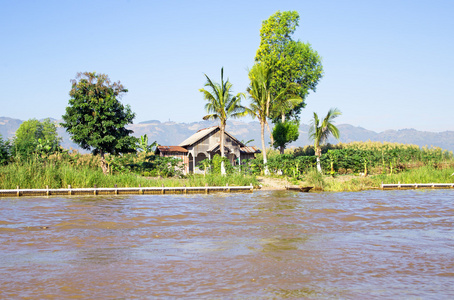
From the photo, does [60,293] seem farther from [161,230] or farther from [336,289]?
[161,230]

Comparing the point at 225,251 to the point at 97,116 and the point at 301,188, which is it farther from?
the point at 97,116

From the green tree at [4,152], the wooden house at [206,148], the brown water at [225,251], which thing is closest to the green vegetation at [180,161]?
the green tree at [4,152]

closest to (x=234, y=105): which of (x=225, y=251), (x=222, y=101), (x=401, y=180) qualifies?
(x=222, y=101)

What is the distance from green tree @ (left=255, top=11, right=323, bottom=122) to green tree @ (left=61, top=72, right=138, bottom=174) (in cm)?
1510

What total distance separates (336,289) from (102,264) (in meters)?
4.44

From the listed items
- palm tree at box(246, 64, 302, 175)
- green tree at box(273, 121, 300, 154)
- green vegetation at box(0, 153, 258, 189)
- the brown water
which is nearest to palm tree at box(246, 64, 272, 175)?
palm tree at box(246, 64, 302, 175)

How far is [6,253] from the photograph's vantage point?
29.9 ft

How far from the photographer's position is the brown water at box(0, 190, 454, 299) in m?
6.82

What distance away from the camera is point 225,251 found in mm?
9289

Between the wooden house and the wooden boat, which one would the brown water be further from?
the wooden house

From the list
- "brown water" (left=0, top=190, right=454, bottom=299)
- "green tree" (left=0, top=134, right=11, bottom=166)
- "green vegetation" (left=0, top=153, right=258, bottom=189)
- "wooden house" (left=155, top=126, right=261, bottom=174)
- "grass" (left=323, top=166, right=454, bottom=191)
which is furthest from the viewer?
"wooden house" (left=155, top=126, right=261, bottom=174)

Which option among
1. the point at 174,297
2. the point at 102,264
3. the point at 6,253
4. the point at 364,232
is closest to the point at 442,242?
the point at 364,232

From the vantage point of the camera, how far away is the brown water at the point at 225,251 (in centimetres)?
682

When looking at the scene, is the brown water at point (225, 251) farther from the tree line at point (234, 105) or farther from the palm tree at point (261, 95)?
the palm tree at point (261, 95)
